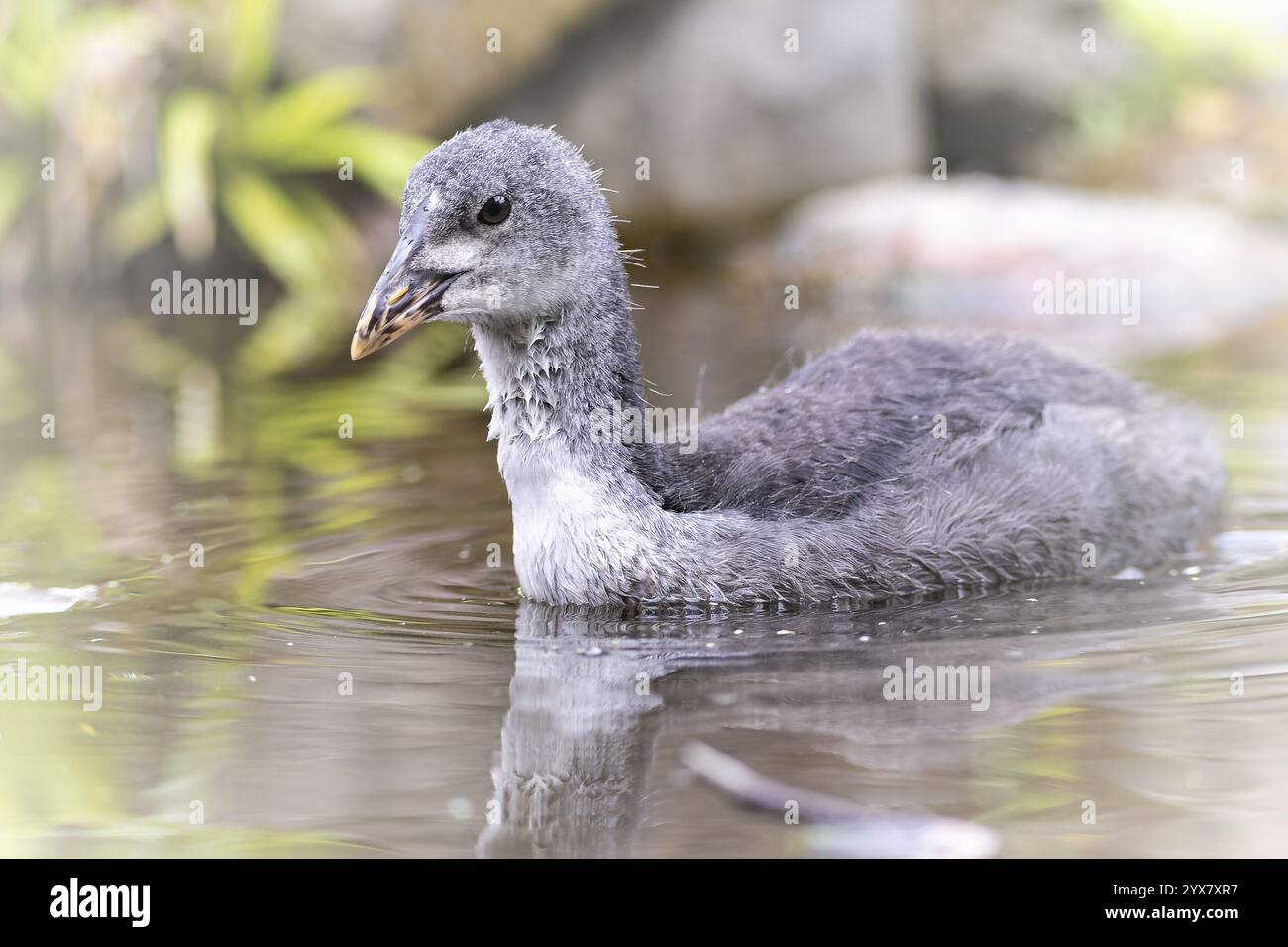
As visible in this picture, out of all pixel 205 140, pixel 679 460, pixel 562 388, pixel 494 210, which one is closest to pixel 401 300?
pixel 494 210

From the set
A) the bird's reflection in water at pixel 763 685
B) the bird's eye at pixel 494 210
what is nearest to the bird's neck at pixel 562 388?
the bird's eye at pixel 494 210

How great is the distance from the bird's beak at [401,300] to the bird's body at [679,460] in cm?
1

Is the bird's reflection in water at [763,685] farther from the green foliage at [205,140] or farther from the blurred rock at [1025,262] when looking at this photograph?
the green foliage at [205,140]

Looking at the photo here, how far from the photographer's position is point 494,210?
6234 mm

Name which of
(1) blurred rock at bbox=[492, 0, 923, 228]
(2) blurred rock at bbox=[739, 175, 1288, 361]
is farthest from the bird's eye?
(1) blurred rock at bbox=[492, 0, 923, 228]

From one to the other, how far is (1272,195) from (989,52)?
4.14 m

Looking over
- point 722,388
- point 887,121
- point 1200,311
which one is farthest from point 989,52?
point 722,388

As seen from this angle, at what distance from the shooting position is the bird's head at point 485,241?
612 cm

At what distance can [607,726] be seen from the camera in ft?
16.9

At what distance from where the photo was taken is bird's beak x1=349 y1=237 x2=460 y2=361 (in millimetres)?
6039

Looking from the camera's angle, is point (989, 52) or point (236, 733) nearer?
point (236, 733)

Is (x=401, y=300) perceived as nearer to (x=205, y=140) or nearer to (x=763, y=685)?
(x=763, y=685)

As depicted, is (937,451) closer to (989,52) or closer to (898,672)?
(898,672)

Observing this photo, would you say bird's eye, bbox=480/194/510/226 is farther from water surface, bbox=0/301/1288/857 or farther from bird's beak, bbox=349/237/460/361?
water surface, bbox=0/301/1288/857
